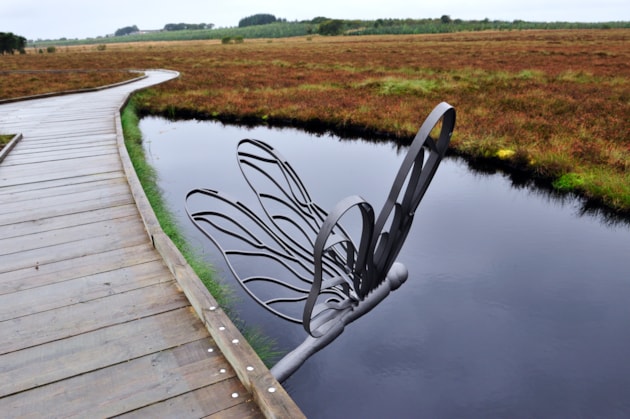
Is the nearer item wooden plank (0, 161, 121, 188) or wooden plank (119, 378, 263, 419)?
wooden plank (119, 378, 263, 419)

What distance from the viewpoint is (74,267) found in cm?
314

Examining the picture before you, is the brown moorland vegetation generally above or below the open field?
above

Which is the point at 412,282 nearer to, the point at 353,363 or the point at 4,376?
the point at 353,363

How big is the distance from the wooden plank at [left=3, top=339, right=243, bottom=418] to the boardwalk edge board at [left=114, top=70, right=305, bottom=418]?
0.11 meters

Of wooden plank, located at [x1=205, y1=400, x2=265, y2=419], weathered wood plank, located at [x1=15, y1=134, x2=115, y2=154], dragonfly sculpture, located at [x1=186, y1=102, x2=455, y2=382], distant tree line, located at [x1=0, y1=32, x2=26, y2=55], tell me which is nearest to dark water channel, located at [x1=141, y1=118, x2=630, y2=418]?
dragonfly sculpture, located at [x1=186, y1=102, x2=455, y2=382]

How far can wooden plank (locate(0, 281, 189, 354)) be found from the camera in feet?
7.84

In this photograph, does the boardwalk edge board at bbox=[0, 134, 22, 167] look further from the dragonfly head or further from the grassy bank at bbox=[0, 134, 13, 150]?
the dragonfly head

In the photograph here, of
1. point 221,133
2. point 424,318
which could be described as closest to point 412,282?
point 424,318

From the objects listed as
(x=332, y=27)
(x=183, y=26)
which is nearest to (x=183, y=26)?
(x=183, y=26)

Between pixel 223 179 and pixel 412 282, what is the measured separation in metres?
4.79

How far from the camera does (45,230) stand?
12.4 feet

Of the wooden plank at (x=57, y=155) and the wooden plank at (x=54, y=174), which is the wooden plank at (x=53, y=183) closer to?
the wooden plank at (x=54, y=174)

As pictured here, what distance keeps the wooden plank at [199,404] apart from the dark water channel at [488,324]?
1625 mm

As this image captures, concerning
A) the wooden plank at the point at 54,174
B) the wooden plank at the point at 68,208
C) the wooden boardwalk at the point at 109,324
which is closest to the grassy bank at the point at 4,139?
the wooden plank at the point at 54,174
